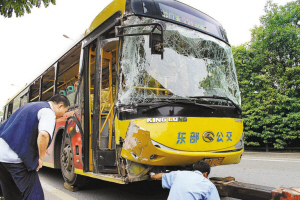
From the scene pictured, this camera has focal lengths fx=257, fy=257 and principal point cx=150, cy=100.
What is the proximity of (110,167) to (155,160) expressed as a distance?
3.19 feet

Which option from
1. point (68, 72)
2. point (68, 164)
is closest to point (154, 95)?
point (68, 164)

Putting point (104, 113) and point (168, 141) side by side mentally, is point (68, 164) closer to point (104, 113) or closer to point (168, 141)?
point (104, 113)

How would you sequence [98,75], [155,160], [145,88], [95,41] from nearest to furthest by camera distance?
[155,160] < [145,88] < [98,75] < [95,41]

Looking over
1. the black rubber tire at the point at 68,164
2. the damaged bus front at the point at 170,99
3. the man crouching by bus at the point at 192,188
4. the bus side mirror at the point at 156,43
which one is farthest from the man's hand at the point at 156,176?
the black rubber tire at the point at 68,164

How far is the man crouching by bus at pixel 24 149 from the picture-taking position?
2594mm

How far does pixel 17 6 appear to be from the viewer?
4734 mm

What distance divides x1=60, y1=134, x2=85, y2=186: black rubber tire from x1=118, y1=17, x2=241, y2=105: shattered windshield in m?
2.26

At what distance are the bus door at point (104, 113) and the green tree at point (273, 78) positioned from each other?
12.8 metres

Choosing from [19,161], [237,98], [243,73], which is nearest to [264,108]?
[243,73]

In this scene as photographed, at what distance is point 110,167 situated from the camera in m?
4.15

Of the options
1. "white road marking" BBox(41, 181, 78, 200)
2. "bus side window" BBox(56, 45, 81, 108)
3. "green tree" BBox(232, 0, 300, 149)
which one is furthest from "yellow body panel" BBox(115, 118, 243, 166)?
"green tree" BBox(232, 0, 300, 149)

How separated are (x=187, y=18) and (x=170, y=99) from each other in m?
1.59

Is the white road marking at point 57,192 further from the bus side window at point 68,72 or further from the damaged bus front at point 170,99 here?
the bus side window at point 68,72

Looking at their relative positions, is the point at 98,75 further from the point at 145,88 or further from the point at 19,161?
the point at 19,161
